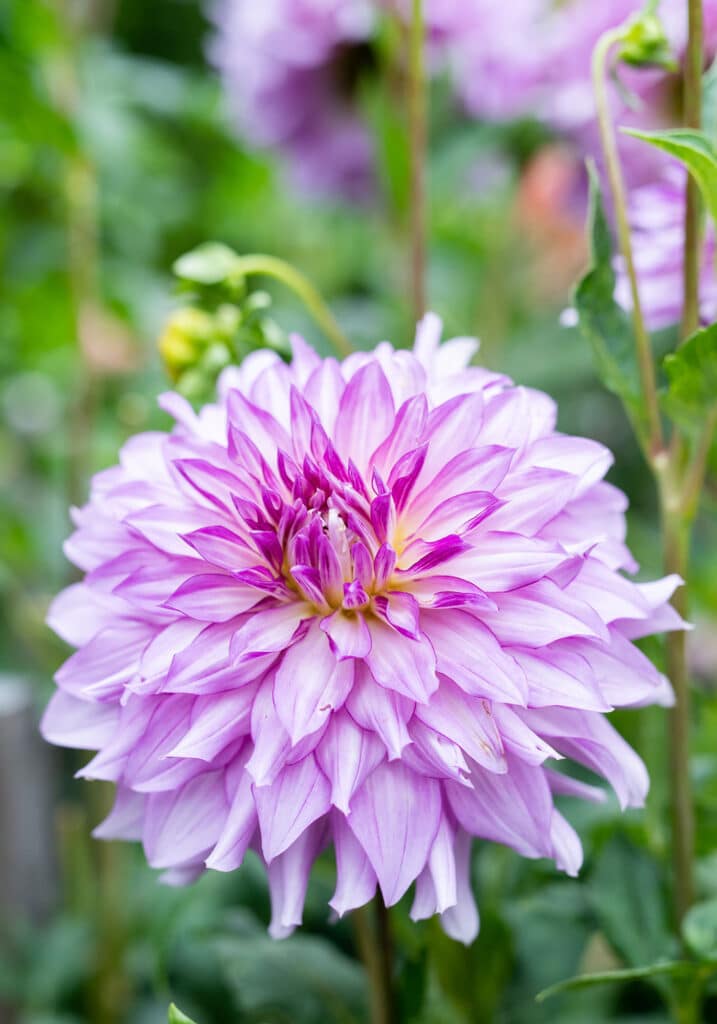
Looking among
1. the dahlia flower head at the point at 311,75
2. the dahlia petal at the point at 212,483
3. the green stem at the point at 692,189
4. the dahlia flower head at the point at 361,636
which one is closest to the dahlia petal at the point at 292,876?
the dahlia flower head at the point at 361,636

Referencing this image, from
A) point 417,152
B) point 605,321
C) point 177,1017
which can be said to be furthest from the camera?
point 417,152

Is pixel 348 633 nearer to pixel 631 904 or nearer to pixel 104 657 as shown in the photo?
pixel 104 657

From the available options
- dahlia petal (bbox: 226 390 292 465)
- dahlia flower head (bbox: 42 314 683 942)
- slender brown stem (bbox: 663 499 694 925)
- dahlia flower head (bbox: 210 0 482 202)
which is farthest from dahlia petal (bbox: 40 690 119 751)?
dahlia flower head (bbox: 210 0 482 202)

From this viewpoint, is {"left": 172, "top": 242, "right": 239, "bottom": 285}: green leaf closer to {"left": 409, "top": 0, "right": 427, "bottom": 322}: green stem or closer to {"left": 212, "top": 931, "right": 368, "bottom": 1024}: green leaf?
{"left": 409, "top": 0, "right": 427, "bottom": 322}: green stem

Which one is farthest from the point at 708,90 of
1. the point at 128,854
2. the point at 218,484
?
the point at 128,854

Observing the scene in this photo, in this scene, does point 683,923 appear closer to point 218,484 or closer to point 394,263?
point 218,484

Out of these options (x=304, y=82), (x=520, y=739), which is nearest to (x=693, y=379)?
(x=520, y=739)
